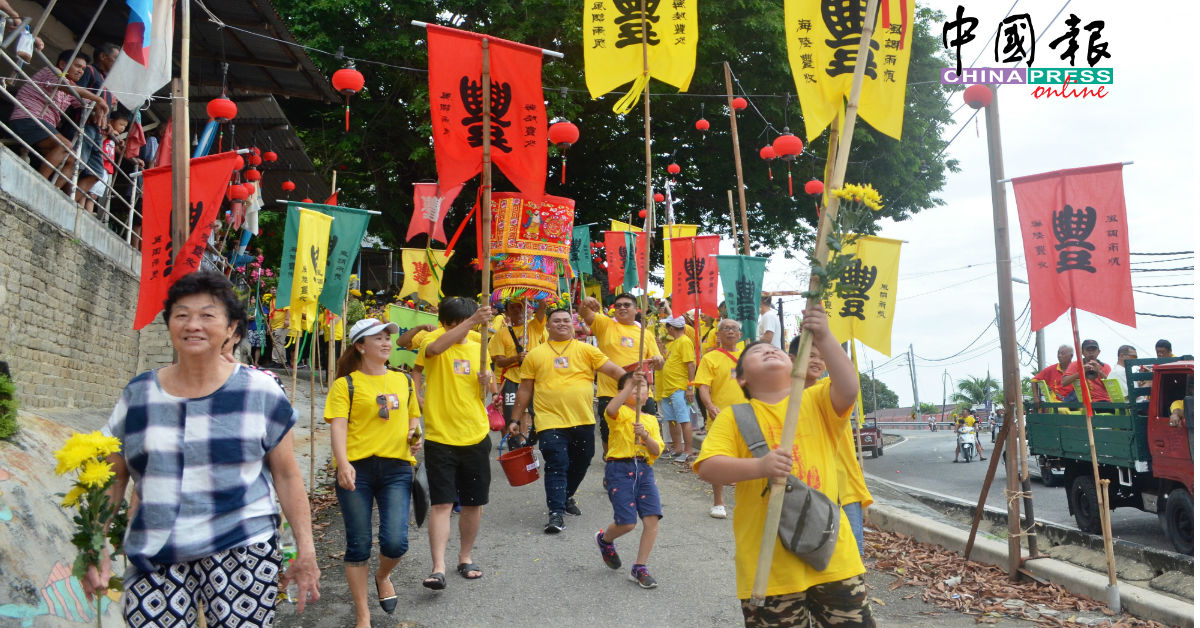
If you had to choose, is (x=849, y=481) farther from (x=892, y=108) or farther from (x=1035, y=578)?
(x=1035, y=578)

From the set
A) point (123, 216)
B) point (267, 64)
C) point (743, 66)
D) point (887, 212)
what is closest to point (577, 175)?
point (743, 66)

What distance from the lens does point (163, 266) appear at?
6035mm

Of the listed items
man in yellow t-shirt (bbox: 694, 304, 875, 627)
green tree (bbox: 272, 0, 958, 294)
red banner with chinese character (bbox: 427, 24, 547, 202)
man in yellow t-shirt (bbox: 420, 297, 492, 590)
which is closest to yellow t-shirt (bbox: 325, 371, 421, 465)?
man in yellow t-shirt (bbox: 420, 297, 492, 590)

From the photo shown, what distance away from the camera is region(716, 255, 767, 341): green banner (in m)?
9.97

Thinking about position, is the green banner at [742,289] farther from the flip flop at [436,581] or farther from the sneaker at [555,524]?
the flip flop at [436,581]

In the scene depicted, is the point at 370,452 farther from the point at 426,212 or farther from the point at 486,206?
the point at 426,212

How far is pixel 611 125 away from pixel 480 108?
15.2m

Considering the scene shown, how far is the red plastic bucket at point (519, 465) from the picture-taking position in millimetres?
6582

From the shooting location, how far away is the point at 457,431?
5711 mm

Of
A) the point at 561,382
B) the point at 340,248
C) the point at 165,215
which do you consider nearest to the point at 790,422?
the point at 561,382

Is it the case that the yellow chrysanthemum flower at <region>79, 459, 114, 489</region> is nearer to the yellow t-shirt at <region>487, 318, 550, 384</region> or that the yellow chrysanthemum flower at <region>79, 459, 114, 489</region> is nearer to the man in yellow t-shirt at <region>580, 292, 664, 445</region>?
the yellow t-shirt at <region>487, 318, 550, 384</region>

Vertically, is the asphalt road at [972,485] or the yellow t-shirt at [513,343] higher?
the yellow t-shirt at [513,343]

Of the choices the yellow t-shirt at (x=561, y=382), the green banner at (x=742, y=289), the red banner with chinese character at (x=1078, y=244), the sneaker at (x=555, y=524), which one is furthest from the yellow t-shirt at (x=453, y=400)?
the green banner at (x=742, y=289)

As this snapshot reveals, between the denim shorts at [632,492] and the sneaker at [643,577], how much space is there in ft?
0.99
